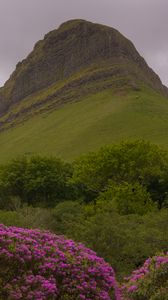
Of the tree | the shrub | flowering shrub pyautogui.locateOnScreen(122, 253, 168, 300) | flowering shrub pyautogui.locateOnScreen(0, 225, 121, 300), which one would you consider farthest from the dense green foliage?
flowering shrub pyautogui.locateOnScreen(122, 253, 168, 300)

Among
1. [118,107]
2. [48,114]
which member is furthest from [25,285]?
[48,114]

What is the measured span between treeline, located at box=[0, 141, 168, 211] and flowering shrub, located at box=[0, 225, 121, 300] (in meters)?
23.6

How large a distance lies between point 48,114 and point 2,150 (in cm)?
3156

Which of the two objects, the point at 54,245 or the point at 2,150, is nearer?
the point at 54,245

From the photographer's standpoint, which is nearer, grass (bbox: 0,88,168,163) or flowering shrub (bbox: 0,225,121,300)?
flowering shrub (bbox: 0,225,121,300)

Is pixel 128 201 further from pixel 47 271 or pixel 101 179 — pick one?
pixel 47 271

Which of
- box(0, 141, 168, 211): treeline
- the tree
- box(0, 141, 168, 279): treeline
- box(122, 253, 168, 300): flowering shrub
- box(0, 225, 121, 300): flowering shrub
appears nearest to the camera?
box(122, 253, 168, 300): flowering shrub

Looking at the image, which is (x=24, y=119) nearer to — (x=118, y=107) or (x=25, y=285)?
(x=118, y=107)

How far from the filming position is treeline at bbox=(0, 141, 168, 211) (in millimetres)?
47500

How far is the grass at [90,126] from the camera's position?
125 m

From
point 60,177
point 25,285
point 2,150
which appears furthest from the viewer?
point 2,150

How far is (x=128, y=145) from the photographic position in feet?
186

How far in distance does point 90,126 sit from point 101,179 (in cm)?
8787

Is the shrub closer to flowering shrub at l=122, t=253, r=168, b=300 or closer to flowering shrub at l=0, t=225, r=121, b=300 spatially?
flowering shrub at l=0, t=225, r=121, b=300
